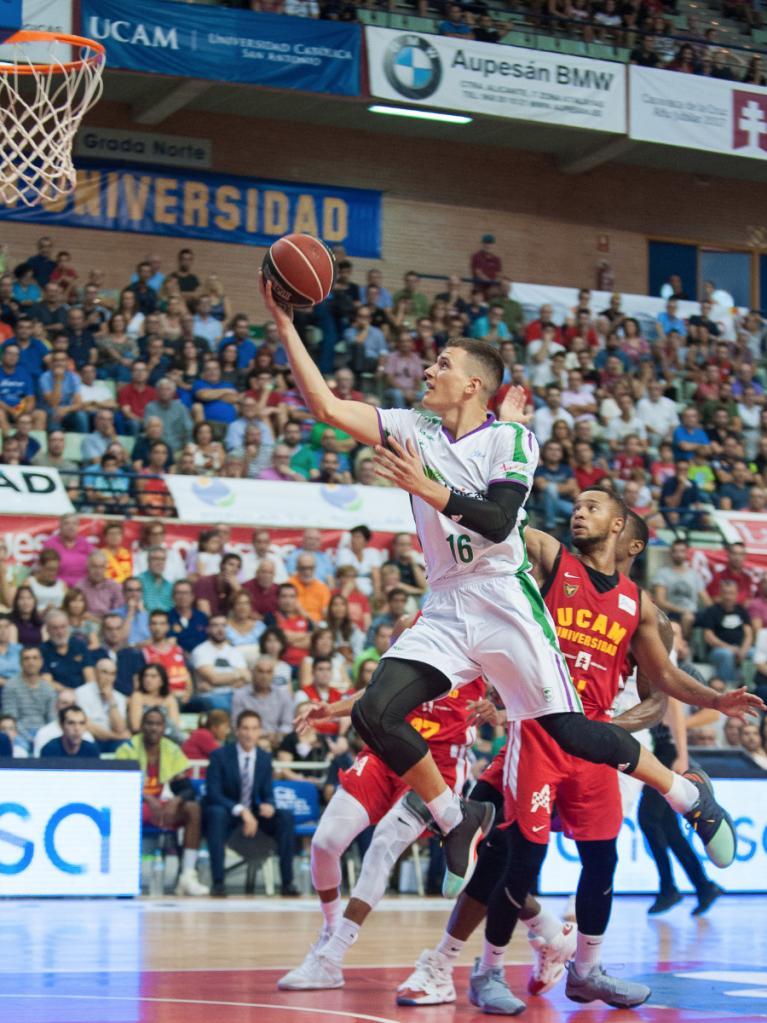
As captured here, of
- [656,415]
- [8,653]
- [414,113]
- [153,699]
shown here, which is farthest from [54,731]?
[414,113]

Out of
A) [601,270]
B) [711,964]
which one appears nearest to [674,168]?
[601,270]

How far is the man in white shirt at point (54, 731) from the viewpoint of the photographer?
1135 cm

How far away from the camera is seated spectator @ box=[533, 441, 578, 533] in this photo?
16.0 metres

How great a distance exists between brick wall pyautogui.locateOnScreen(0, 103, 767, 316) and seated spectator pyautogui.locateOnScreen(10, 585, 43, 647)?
822cm

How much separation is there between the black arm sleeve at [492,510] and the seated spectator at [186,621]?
7.89 m

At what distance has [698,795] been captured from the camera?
20.3 ft

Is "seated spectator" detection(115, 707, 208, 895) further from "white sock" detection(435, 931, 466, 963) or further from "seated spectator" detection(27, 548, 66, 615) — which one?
"white sock" detection(435, 931, 466, 963)

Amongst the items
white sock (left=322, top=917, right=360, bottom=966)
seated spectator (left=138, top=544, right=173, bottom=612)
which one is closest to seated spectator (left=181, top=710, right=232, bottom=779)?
seated spectator (left=138, top=544, right=173, bottom=612)

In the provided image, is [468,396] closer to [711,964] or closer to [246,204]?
[711,964]

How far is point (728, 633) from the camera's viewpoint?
15.7m

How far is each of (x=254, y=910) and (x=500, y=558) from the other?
538 cm

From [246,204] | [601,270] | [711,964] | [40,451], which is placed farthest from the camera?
[601,270]

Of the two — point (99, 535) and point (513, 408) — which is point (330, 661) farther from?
point (513, 408)

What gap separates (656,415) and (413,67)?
5341mm
